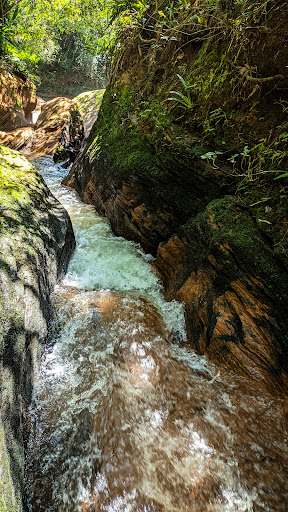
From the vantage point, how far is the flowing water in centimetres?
172

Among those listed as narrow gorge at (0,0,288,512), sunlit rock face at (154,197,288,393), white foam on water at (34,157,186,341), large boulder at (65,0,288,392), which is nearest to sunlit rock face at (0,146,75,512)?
narrow gorge at (0,0,288,512)

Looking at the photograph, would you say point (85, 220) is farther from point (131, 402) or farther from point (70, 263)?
point (131, 402)

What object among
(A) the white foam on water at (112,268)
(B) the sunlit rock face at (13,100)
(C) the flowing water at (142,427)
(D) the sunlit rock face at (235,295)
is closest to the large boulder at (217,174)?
(D) the sunlit rock face at (235,295)

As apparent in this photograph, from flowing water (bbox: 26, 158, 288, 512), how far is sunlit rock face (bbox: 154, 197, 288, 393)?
24cm

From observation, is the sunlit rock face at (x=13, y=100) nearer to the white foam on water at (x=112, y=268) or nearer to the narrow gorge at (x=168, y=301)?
the narrow gorge at (x=168, y=301)

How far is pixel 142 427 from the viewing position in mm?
2111

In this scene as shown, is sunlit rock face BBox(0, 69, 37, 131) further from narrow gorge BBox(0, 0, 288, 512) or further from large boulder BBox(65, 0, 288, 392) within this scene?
large boulder BBox(65, 0, 288, 392)

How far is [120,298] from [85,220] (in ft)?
9.59

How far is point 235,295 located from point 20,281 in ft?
→ 8.11

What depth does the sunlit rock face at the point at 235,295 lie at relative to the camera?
241 centimetres

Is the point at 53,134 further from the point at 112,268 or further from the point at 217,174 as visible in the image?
the point at 217,174

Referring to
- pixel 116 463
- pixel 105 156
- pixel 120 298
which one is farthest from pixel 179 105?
pixel 116 463

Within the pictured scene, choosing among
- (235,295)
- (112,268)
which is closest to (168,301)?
(235,295)

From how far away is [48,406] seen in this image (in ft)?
7.16
